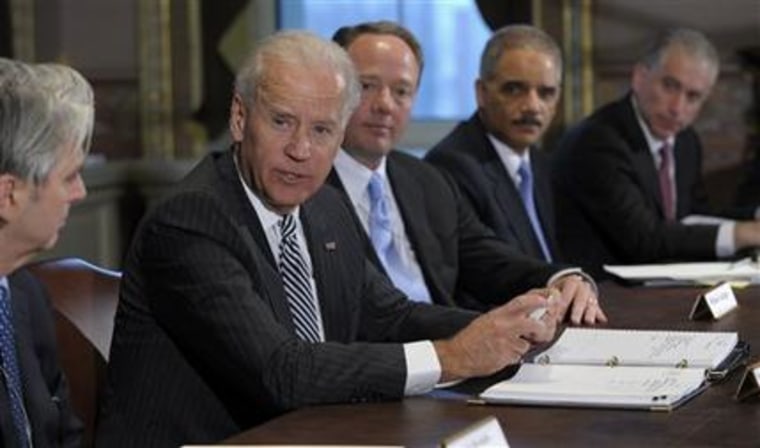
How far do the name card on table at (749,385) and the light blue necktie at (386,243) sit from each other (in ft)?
4.75

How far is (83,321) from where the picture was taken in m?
2.93

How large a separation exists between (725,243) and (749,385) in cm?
232

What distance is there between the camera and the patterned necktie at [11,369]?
2.40 meters

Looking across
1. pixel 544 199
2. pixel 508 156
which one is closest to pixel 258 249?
pixel 508 156

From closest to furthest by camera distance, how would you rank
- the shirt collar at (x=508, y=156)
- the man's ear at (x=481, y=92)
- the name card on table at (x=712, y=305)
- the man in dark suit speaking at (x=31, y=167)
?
the man in dark suit speaking at (x=31, y=167), the name card on table at (x=712, y=305), the shirt collar at (x=508, y=156), the man's ear at (x=481, y=92)

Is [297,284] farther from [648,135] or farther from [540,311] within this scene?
[648,135]

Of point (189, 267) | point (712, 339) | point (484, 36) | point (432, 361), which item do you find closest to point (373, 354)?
point (432, 361)

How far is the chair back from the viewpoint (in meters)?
2.87

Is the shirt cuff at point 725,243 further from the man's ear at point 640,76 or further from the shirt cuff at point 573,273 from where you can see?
the shirt cuff at point 573,273

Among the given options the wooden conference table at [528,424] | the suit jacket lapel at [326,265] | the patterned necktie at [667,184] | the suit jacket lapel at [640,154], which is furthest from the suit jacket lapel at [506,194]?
the wooden conference table at [528,424]

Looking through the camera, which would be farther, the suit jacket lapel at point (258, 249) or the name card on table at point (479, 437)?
the suit jacket lapel at point (258, 249)

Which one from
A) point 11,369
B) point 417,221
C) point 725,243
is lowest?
point 725,243

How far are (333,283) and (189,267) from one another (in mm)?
365

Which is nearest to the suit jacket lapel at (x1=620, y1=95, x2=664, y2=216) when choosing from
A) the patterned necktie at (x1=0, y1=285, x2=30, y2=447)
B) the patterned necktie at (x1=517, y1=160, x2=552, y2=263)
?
the patterned necktie at (x1=517, y1=160, x2=552, y2=263)
